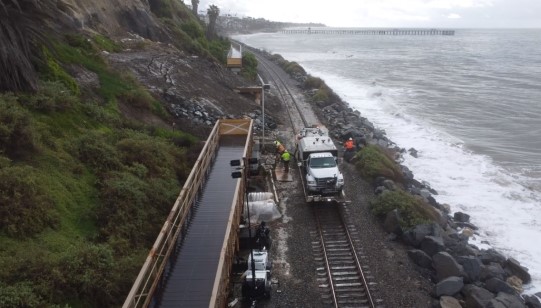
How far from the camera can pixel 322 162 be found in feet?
76.8

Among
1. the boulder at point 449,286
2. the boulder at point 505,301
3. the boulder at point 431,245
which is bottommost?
the boulder at point 505,301

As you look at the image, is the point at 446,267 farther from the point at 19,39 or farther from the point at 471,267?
the point at 19,39

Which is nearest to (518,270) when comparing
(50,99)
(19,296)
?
(19,296)

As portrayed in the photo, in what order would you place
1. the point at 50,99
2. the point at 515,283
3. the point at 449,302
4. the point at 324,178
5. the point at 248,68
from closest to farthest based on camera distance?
the point at 449,302, the point at 50,99, the point at 515,283, the point at 324,178, the point at 248,68

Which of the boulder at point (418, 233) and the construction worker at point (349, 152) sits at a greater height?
A: the construction worker at point (349, 152)

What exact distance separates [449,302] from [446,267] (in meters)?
1.97

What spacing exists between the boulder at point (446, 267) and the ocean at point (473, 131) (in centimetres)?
426

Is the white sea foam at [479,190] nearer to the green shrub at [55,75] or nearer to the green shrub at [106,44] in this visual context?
the green shrub at [55,75]

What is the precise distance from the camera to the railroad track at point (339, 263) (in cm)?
1591

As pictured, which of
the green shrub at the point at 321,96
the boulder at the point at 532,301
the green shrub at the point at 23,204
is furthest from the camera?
the green shrub at the point at 321,96

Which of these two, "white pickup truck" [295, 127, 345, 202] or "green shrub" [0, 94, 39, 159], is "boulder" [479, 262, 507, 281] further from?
"green shrub" [0, 94, 39, 159]

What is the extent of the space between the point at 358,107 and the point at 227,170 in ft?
127

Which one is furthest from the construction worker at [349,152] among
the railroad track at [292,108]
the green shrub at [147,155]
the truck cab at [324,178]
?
the green shrub at [147,155]

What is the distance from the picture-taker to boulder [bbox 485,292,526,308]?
1571 centimetres
